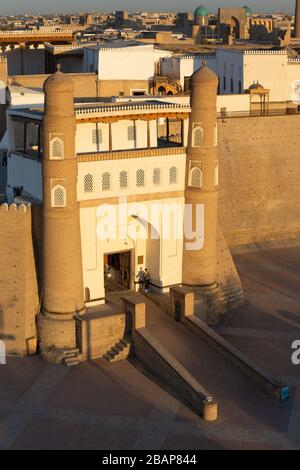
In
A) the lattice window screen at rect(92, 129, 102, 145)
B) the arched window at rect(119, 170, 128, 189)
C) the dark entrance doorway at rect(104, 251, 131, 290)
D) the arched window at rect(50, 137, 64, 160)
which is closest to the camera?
the arched window at rect(50, 137, 64, 160)

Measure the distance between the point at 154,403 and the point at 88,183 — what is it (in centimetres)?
716

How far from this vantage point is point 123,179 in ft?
87.4

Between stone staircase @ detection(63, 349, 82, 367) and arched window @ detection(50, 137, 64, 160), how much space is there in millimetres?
5633

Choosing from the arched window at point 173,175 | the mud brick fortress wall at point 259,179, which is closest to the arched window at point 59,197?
the arched window at point 173,175

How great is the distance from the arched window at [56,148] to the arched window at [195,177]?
16.1ft

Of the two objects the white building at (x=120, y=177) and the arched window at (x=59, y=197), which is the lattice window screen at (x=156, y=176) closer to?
the white building at (x=120, y=177)

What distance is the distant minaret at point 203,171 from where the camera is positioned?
2695 centimetres

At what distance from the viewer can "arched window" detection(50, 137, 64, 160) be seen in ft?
80.0

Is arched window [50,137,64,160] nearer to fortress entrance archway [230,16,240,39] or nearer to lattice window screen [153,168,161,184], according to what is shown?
lattice window screen [153,168,161,184]

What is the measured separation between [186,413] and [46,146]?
Result: 847 cm

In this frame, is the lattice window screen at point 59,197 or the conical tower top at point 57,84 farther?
the lattice window screen at point 59,197

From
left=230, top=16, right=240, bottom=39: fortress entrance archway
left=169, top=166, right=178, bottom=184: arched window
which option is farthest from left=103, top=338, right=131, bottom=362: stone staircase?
left=230, top=16, right=240, bottom=39: fortress entrance archway

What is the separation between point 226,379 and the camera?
76.9 feet

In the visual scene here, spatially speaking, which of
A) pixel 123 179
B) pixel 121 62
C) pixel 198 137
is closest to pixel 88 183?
pixel 123 179
